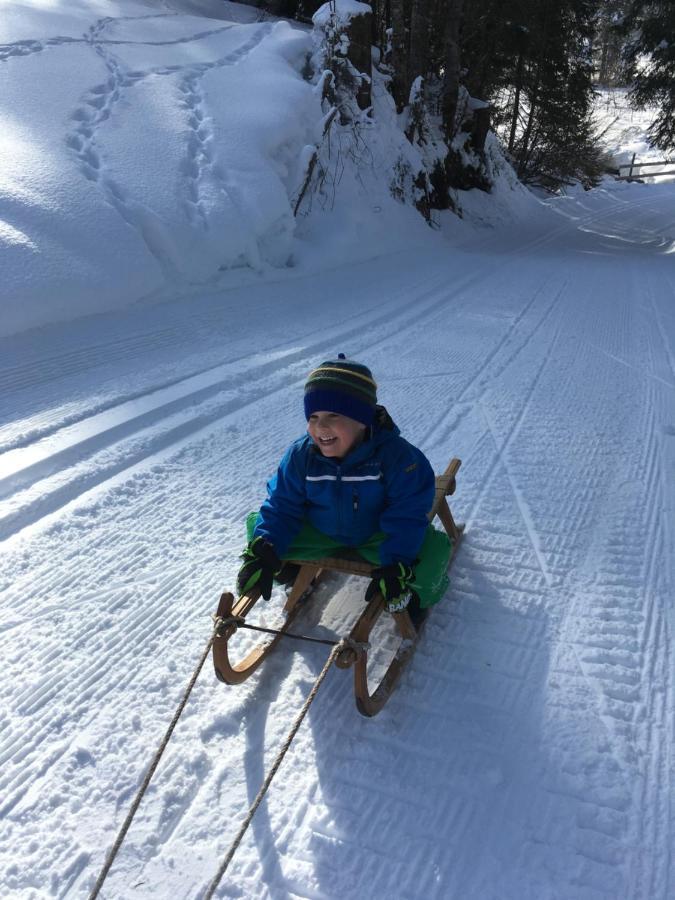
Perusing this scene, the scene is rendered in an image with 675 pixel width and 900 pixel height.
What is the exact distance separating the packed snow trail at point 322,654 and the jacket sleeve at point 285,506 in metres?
0.38

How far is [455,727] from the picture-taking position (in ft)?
6.76

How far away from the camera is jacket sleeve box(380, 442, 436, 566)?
7.38 feet

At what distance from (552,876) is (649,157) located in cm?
4302

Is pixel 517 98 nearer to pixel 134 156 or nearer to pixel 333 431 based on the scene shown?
pixel 134 156

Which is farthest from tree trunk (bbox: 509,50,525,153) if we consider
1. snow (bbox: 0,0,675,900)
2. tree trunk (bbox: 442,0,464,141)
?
snow (bbox: 0,0,675,900)

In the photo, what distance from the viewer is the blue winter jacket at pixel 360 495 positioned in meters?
2.28

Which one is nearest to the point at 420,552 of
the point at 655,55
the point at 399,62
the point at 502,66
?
the point at 399,62

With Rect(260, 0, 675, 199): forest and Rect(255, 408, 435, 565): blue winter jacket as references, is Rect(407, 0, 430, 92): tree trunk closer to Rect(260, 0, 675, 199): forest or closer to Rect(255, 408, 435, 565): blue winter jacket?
Rect(260, 0, 675, 199): forest

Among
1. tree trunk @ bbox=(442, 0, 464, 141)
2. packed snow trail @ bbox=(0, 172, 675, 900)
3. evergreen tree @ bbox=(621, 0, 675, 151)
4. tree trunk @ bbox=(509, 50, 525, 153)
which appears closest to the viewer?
packed snow trail @ bbox=(0, 172, 675, 900)

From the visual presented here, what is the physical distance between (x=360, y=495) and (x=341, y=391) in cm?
40

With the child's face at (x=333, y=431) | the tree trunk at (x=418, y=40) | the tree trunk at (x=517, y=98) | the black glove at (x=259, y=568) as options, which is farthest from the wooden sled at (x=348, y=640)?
the tree trunk at (x=517, y=98)

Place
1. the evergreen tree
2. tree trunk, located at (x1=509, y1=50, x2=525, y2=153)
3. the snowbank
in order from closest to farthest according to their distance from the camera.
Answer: the snowbank
the evergreen tree
tree trunk, located at (x1=509, y1=50, x2=525, y2=153)

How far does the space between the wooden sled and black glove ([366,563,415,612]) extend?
0.04m

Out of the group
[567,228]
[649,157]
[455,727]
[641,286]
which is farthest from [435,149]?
[649,157]
